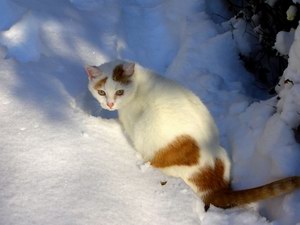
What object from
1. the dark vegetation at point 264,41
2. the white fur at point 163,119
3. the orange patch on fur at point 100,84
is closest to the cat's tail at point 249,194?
the white fur at point 163,119

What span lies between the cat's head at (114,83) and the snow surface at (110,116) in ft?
0.53

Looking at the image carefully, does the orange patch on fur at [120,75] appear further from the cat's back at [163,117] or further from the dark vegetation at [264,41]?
the dark vegetation at [264,41]

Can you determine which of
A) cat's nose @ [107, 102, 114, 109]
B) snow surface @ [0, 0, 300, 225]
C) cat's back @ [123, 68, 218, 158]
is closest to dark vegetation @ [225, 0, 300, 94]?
snow surface @ [0, 0, 300, 225]

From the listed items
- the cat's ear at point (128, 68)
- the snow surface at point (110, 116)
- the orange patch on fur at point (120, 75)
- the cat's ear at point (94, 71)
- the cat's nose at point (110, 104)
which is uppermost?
the cat's ear at point (128, 68)

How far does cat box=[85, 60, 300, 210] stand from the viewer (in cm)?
288

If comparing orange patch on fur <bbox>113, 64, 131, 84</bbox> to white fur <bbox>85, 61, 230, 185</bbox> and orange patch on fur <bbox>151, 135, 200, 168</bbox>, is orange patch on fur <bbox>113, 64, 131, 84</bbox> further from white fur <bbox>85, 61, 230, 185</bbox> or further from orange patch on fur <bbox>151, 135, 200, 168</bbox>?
orange patch on fur <bbox>151, 135, 200, 168</bbox>

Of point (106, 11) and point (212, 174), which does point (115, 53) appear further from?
point (212, 174)

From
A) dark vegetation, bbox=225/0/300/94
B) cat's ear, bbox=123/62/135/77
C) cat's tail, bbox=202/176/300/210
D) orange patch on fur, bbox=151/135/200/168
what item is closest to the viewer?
cat's tail, bbox=202/176/300/210

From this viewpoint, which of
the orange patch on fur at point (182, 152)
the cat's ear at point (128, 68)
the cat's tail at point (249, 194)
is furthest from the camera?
the cat's ear at point (128, 68)

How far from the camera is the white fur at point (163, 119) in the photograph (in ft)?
9.50

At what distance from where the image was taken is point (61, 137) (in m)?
2.91

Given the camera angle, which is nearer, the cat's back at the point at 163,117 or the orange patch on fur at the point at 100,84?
the cat's back at the point at 163,117

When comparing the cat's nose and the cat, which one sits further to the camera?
the cat's nose

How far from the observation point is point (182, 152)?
9.44 ft
